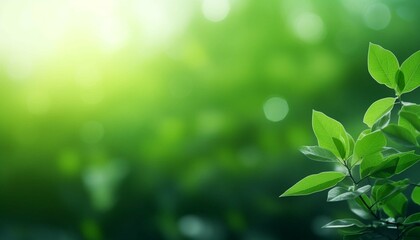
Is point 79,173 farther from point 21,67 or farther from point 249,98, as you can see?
point 249,98

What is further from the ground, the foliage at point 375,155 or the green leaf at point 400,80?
the green leaf at point 400,80

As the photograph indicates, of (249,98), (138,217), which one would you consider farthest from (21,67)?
(249,98)

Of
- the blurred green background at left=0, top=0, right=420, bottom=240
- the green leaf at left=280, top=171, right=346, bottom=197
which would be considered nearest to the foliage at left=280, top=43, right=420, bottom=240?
the green leaf at left=280, top=171, right=346, bottom=197

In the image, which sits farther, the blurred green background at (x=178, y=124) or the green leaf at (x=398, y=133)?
the blurred green background at (x=178, y=124)

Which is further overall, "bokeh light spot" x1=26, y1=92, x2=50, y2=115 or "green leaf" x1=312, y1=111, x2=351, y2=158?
"bokeh light spot" x1=26, y1=92, x2=50, y2=115

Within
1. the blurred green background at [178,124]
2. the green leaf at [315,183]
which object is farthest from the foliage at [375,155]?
the blurred green background at [178,124]

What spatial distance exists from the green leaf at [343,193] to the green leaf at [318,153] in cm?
3

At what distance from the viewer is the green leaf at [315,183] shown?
1.61 ft

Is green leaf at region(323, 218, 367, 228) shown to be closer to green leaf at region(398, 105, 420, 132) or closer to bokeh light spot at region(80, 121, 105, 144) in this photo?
green leaf at region(398, 105, 420, 132)

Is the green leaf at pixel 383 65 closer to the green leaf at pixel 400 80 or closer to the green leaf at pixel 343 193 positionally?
the green leaf at pixel 400 80

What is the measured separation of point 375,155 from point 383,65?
0.09m

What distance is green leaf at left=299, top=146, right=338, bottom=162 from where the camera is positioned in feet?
1.68

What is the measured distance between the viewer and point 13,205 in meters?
2.49

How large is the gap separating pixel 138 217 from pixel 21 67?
0.93 m
